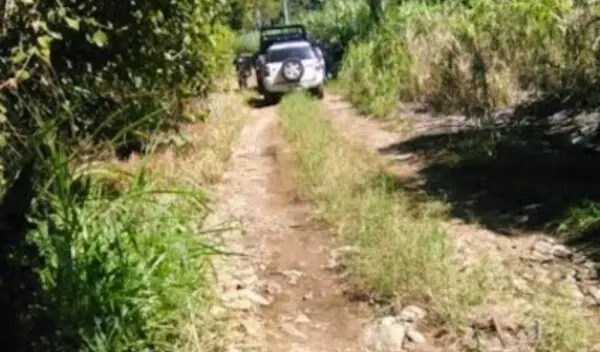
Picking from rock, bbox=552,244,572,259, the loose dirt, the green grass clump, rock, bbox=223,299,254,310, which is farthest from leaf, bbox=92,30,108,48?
rock, bbox=552,244,572,259

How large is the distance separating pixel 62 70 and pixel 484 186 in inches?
141

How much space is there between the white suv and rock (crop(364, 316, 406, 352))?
44.2ft

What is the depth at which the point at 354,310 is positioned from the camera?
446 cm

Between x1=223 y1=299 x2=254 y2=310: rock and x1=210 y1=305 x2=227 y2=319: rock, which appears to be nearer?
x1=210 y1=305 x2=227 y2=319: rock

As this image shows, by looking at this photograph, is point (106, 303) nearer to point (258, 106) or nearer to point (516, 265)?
point (516, 265)

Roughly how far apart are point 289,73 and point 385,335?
13684mm

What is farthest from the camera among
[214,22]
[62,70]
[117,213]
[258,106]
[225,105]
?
[258,106]

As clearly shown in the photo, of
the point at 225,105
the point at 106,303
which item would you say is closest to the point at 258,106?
the point at 225,105

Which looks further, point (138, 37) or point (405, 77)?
point (405, 77)

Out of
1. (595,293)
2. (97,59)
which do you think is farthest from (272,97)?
(595,293)

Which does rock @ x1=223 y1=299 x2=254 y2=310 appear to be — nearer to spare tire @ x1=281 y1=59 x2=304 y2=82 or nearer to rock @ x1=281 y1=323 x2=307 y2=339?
rock @ x1=281 y1=323 x2=307 y2=339

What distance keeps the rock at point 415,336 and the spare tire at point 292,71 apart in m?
13.7

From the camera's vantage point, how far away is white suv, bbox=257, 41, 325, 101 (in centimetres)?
1750

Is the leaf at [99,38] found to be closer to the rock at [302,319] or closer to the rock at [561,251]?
the rock at [302,319]
